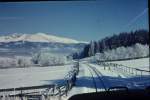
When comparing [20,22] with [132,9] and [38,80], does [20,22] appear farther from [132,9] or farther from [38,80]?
[132,9]

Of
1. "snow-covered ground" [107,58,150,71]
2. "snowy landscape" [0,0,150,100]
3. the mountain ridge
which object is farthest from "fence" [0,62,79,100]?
"snow-covered ground" [107,58,150,71]

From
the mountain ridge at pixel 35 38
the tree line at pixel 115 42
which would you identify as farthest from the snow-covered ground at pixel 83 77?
the mountain ridge at pixel 35 38

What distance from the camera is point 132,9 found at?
14.0 ft

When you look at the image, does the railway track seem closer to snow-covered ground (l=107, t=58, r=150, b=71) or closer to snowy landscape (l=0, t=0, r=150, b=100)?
snowy landscape (l=0, t=0, r=150, b=100)

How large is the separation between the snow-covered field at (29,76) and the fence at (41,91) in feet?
0.18

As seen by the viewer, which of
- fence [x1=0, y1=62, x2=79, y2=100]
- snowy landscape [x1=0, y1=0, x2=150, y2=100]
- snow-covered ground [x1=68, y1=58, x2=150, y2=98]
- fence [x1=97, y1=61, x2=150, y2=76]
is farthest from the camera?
fence [x1=97, y1=61, x2=150, y2=76]

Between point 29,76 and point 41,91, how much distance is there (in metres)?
0.22

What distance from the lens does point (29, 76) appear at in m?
3.94

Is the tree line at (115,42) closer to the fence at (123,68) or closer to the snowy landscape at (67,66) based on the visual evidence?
the snowy landscape at (67,66)

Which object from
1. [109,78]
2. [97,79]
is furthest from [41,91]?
[109,78]

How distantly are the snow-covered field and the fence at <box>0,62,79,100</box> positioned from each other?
0.05 m

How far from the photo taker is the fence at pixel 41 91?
375cm

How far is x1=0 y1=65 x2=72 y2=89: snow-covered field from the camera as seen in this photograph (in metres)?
3.84

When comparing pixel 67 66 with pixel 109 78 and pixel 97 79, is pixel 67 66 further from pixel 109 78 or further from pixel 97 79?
pixel 109 78
